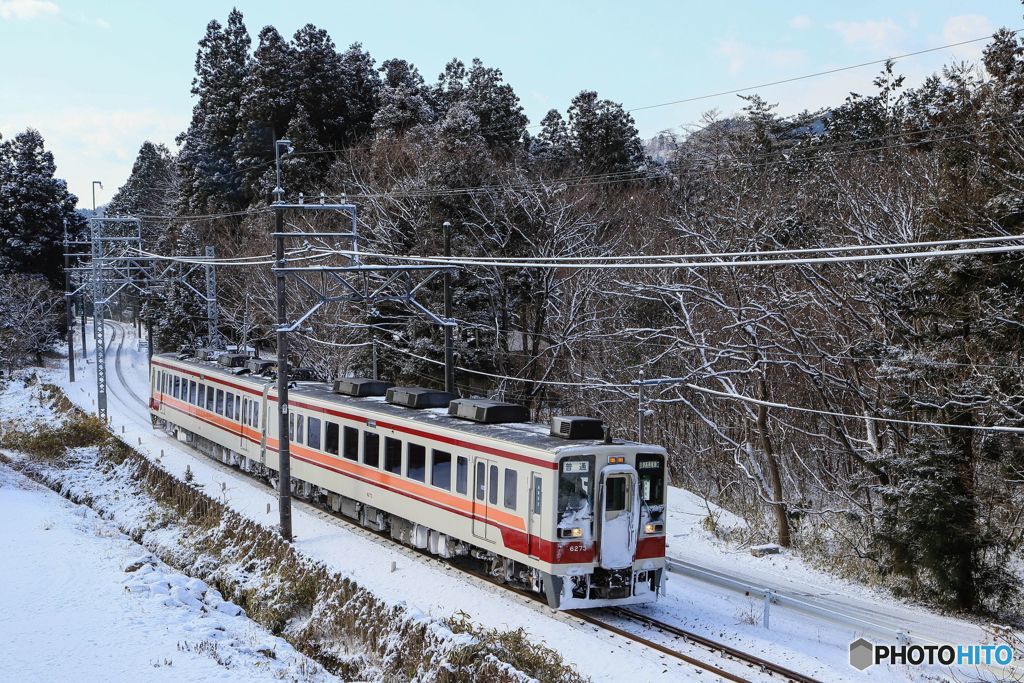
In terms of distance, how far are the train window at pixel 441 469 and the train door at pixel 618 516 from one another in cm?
300

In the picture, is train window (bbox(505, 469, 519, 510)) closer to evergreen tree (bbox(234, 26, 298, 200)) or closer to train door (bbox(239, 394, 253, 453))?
train door (bbox(239, 394, 253, 453))

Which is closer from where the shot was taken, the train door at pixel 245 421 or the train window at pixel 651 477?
the train window at pixel 651 477

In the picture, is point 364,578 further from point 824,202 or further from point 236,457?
point 824,202

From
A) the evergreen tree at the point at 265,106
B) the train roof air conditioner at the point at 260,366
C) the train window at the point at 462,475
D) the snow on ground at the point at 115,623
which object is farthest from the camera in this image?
the evergreen tree at the point at 265,106

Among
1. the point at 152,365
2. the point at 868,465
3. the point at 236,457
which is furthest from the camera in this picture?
the point at 152,365

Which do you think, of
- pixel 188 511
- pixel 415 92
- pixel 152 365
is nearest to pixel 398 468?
pixel 188 511

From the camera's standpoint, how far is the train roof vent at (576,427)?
1320 centimetres

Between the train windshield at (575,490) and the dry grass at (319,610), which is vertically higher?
the train windshield at (575,490)

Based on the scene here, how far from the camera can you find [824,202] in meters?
25.2

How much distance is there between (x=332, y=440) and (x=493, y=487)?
616cm

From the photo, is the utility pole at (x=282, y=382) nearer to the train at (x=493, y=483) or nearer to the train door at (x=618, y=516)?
the train at (x=493, y=483)

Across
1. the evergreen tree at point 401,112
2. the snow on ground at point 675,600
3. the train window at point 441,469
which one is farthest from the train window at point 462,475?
the evergreen tree at point 401,112

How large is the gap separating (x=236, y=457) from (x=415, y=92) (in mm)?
28673

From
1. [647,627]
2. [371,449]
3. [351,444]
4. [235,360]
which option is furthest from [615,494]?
[235,360]
